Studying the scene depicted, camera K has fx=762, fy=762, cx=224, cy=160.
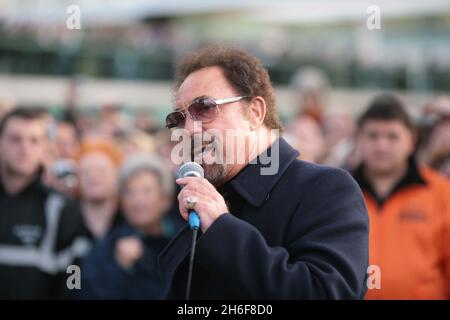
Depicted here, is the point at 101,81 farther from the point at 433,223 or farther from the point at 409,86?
the point at 433,223

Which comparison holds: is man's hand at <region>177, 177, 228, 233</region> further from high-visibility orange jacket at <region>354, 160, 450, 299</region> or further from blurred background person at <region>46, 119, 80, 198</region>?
blurred background person at <region>46, 119, 80, 198</region>

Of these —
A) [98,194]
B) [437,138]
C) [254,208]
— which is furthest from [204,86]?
[437,138]

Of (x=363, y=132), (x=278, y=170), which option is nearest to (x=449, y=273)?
(x=363, y=132)

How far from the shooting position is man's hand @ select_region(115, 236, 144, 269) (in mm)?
5871

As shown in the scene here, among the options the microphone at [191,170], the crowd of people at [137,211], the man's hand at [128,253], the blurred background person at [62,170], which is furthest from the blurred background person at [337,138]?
the microphone at [191,170]

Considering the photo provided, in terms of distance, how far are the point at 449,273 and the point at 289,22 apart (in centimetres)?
4343

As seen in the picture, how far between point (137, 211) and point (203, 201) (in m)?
3.19

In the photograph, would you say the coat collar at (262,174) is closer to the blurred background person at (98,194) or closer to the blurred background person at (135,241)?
the blurred background person at (135,241)

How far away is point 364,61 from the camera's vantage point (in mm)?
23625

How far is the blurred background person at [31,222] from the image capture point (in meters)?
6.05

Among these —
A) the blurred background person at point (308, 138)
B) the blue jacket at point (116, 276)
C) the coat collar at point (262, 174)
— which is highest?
the blurred background person at point (308, 138)

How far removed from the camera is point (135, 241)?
5.97 metres

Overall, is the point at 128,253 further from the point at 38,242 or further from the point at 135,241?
the point at 38,242

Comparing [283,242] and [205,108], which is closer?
[283,242]
